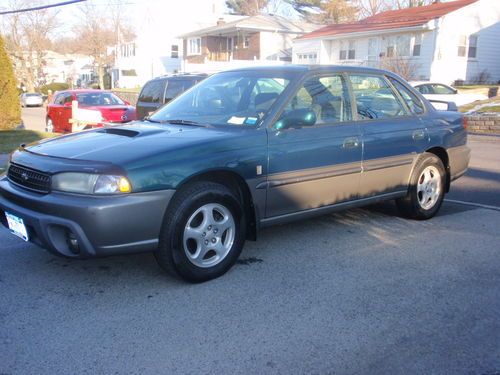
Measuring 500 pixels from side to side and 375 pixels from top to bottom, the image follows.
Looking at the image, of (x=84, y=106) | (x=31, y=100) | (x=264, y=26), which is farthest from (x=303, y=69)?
(x=31, y=100)

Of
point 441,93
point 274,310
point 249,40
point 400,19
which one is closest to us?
point 274,310

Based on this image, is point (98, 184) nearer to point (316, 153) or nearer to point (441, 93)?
point (316, 153)

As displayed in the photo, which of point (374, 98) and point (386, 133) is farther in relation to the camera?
point (374, 98)

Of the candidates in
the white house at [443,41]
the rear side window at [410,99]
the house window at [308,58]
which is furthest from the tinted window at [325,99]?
the house window at [308,58]

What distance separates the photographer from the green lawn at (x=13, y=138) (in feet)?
36.0

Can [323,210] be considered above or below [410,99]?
below

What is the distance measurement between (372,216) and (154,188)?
3267mm

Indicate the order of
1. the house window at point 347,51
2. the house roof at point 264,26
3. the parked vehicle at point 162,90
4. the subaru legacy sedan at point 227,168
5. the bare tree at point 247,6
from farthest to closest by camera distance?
the bare tree at point 247,6
the house roof at point 264,26
the house window at point 347,51
the parked vehicle at point 162,90
the subaru legacy sedan at point 227,168

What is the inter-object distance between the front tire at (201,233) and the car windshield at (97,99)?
11901 millimetres

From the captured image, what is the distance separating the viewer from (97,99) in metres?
15.4

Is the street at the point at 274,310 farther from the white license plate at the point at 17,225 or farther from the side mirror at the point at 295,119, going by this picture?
the side mirror at the point at 295,119

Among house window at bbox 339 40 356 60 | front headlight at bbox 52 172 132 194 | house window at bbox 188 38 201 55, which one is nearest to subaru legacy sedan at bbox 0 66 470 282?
front headlight at bbox 52 172 132 194

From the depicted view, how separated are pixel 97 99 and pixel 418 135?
12.0 meters

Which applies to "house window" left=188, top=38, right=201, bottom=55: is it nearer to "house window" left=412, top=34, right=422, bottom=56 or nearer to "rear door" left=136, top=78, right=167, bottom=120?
"house window" left=412, top=34, right=422, bottom=56
